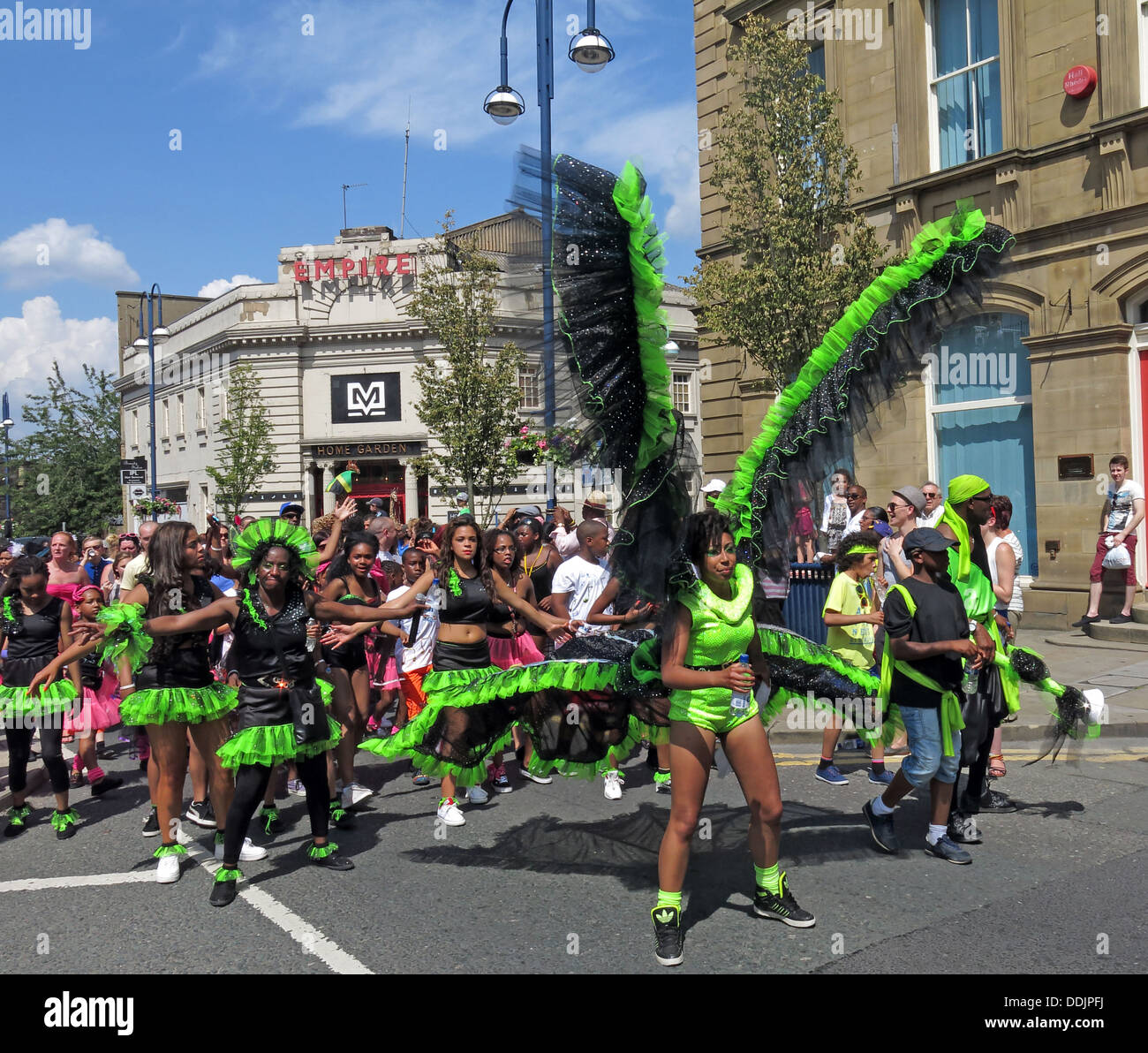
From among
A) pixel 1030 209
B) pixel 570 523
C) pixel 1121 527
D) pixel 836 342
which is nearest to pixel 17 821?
pixel 836 342

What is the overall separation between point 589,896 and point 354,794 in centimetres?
237

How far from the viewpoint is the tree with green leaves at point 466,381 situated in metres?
20.8

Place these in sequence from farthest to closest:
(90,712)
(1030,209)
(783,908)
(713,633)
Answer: (1030,209)
(90,712)
(783,908)
(713,633)

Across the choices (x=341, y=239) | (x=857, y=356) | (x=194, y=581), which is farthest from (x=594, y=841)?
(x=341, y=239)

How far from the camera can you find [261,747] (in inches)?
201

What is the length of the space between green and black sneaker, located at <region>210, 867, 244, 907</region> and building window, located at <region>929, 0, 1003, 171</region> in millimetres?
13855

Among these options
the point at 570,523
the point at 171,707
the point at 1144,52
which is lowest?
the point at 171,707

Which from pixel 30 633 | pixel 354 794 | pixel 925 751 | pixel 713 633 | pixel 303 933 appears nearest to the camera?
pixel 713 633

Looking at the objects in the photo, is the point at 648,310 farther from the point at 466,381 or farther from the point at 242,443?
the point at 242,443

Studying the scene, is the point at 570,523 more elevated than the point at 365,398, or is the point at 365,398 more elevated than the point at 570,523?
the point at 365,398

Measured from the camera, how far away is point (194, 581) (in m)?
5.60

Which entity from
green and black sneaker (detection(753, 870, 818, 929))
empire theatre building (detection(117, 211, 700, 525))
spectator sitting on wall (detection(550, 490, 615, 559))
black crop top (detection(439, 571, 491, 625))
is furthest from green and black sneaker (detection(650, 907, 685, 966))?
empire theatre building (detection(117, 211, 700, 525))
